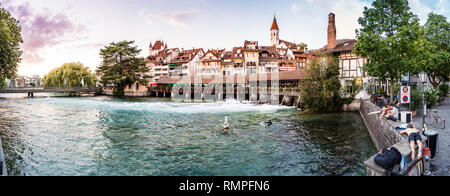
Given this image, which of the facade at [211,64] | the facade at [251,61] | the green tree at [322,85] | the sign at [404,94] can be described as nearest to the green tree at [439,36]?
the green tree at [322,85]

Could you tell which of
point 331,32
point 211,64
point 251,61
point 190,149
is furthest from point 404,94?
point 211,64

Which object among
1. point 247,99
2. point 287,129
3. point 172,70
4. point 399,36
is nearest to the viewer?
point 287,129

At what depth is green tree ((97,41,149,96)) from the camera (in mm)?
62594

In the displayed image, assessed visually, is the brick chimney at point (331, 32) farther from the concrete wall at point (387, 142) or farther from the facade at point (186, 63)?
the facade at point (186, 63)

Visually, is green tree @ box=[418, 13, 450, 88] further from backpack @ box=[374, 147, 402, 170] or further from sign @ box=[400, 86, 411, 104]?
backpack @ box=[374, 147, 402, 170]

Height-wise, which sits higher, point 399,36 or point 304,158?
point 399,36

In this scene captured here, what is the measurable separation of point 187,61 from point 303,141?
2587 inches

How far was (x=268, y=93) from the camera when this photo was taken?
128 feet

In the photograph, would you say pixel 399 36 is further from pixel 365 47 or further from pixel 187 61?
pixel 187 61

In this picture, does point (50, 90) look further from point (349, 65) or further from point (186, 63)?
point (349, 65)

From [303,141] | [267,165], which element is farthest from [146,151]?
[303,141]

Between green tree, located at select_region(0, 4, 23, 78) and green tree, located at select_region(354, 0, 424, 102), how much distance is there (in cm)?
2823

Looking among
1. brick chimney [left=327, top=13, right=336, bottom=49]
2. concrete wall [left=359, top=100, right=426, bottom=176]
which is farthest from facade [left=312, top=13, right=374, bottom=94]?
concrete wall [left=359, top=100, right=426, bottom=176]

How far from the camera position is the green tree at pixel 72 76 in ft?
242
